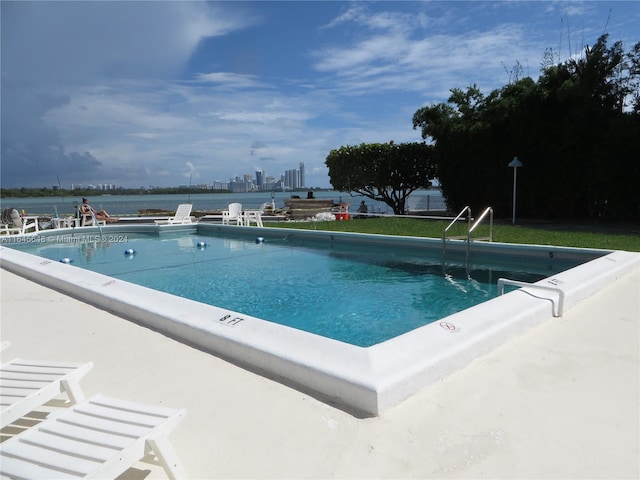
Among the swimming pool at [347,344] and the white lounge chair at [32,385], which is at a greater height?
the white lounge chair at [32,385]

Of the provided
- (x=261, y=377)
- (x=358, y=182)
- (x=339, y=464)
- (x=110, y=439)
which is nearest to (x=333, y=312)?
(x=261, y=377)

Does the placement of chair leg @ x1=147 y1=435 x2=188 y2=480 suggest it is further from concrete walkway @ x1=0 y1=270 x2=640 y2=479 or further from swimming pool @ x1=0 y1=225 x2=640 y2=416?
swimming pool @ x1=0 y1=225 x2=640 y2=416

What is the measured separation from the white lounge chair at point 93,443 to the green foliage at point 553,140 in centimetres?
1380

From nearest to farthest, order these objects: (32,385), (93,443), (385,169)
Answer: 1. (93,443)
2. (32,385)
3. (385,169)

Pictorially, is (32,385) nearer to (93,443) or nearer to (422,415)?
(93,443)

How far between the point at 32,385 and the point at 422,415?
2015 mm

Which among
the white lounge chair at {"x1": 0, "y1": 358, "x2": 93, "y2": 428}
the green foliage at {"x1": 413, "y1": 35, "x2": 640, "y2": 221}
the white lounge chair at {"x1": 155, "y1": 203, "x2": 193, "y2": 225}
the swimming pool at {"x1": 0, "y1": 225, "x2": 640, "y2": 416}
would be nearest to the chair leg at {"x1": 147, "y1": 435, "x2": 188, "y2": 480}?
the white lounge chair at {"x1": 0, "y1": 358, "x2": 93, "y2": 428}

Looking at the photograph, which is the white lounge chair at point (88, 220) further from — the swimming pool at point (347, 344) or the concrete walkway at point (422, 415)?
the concrete walkway at point (422, 415)

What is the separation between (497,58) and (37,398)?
17533mm

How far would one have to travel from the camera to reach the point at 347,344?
2896mm

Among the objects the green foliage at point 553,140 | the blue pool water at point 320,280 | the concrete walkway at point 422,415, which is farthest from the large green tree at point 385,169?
the concrete walkway at point 422,415

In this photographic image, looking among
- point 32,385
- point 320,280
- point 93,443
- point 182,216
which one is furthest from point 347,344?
point 182,216

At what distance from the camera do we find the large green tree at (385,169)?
19375 mm

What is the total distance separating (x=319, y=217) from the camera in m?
18.0
